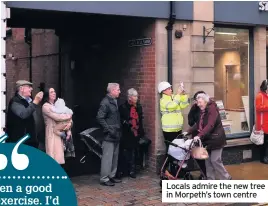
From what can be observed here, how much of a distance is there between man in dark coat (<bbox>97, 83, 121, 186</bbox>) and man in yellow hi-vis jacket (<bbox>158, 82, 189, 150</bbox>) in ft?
2.83

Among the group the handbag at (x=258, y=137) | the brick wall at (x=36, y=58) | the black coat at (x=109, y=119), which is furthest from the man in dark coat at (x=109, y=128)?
the brick wall at (x=36, y=58)

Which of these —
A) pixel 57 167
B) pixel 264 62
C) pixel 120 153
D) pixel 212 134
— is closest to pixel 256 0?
pixel 264 62

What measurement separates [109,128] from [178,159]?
1289 millimetres

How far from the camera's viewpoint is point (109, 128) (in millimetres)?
7281

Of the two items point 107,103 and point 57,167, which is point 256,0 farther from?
point 57,167

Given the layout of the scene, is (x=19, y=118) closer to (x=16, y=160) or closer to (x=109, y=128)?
(x=109, y=128)

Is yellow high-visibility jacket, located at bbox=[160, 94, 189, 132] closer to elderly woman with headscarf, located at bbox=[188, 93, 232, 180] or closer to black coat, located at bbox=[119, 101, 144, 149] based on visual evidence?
black coat, located at bbox=[119, 101, 144, 149]

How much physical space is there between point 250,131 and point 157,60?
10.1ft

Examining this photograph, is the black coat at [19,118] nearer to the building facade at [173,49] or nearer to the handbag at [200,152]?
the building facade at [173,49]

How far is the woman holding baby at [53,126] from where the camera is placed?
683 cm

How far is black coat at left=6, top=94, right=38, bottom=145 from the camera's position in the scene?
6.33 meters
